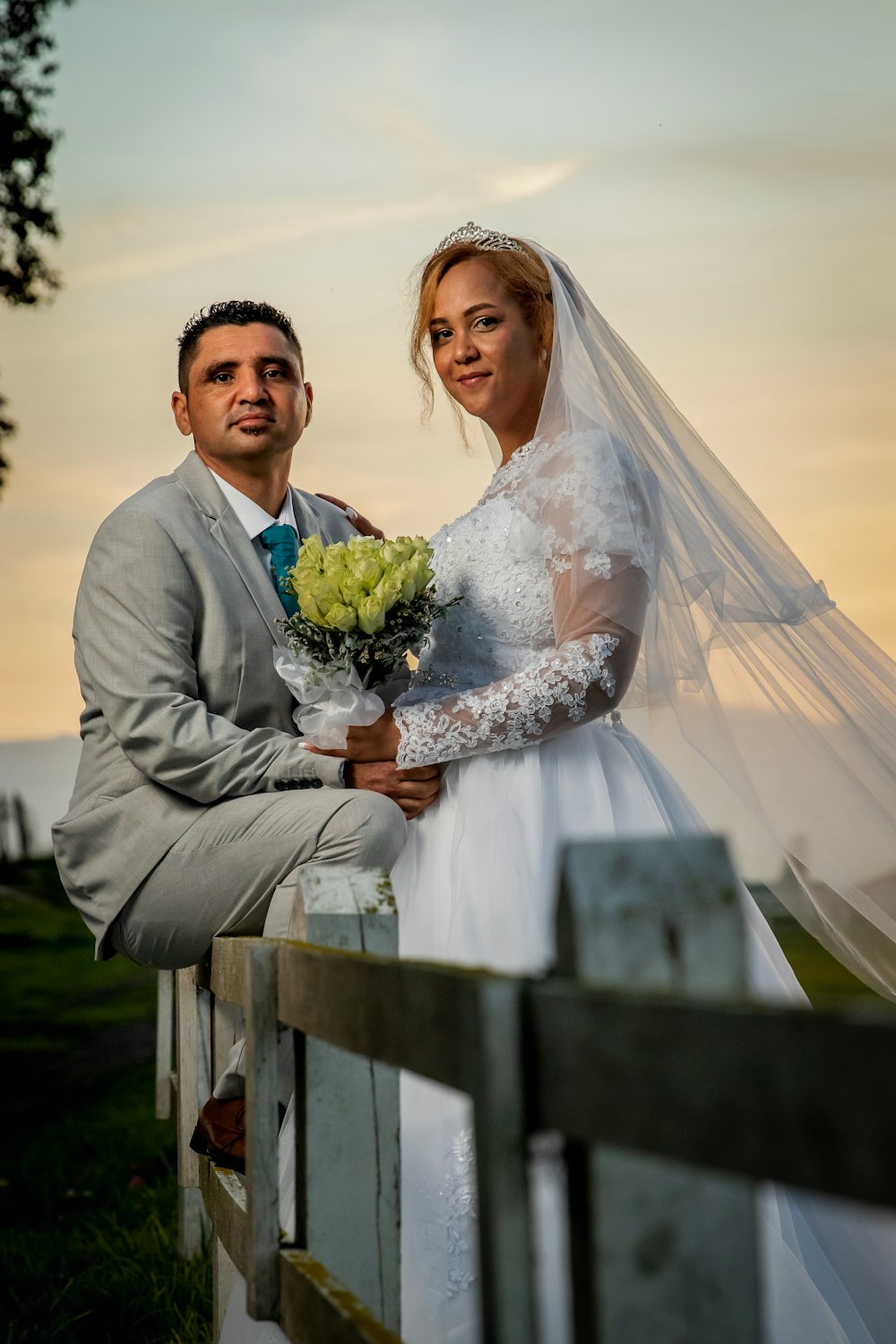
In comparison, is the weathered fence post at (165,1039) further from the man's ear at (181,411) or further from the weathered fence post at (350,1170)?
the weathered fence post at (350,1170)

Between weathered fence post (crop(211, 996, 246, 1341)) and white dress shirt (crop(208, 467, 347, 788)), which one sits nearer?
weathered fence post (crop(211, 996, 246, 1341))

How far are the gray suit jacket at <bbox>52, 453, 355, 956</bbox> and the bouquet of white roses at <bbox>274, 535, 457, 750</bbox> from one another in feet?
0.44

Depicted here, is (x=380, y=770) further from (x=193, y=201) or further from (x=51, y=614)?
(x=51, y=614)

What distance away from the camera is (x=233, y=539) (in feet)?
12.7

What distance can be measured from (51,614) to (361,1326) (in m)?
13.0

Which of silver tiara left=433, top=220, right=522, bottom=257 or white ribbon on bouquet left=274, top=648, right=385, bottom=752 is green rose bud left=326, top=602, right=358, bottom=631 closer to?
white ribbon on bouquet left=274, top=648, right=385, bottom=752

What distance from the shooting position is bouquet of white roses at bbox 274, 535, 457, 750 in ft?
10.4

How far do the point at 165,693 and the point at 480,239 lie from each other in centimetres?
169

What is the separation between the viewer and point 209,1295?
5.41 meters

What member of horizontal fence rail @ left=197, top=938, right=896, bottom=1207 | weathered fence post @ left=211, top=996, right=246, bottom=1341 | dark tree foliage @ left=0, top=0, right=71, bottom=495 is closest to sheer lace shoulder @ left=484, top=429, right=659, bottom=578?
weathered fence post @ left=211, top=996, right=246, bottom=1341

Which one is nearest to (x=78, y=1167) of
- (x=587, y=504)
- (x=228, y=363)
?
(x=228, y=363)

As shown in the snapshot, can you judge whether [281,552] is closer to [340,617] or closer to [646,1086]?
[340,617]

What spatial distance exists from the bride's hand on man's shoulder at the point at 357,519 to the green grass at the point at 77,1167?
299 cm

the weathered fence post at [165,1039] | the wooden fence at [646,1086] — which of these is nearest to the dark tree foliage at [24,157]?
the weathered fence post at [165,1039]
